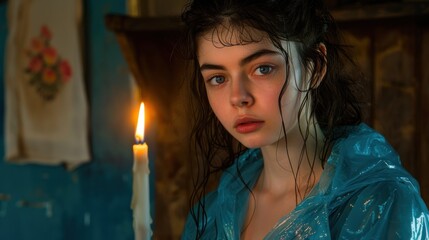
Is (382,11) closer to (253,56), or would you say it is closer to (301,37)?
(301,37)

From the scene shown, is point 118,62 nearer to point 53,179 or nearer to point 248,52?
point 53,179

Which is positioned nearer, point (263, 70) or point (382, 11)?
point (263, 70)

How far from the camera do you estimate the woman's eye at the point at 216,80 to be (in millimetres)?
1268

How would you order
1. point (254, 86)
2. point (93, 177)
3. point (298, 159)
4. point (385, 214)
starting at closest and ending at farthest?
point (385, 214)
point (254, 86)
point (298, 159)
point (93, 177)

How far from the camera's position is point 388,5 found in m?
1.62

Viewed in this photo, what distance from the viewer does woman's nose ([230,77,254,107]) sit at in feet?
3.93

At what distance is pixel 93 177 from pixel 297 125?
5.11 feet

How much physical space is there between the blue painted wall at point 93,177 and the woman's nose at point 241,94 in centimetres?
134

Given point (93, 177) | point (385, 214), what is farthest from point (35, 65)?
point (385, 214)

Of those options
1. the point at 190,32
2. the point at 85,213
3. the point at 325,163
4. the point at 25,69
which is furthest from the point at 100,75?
the point at 325,163

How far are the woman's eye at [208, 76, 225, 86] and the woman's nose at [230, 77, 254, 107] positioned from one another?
2.3 inches

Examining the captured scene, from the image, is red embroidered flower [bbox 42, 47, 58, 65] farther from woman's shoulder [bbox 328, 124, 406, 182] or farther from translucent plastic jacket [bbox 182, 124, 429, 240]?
woman's shoulder [bbox 328, 124, 406, 182]

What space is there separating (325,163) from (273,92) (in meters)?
0.21

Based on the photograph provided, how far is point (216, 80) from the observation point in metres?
1.28
